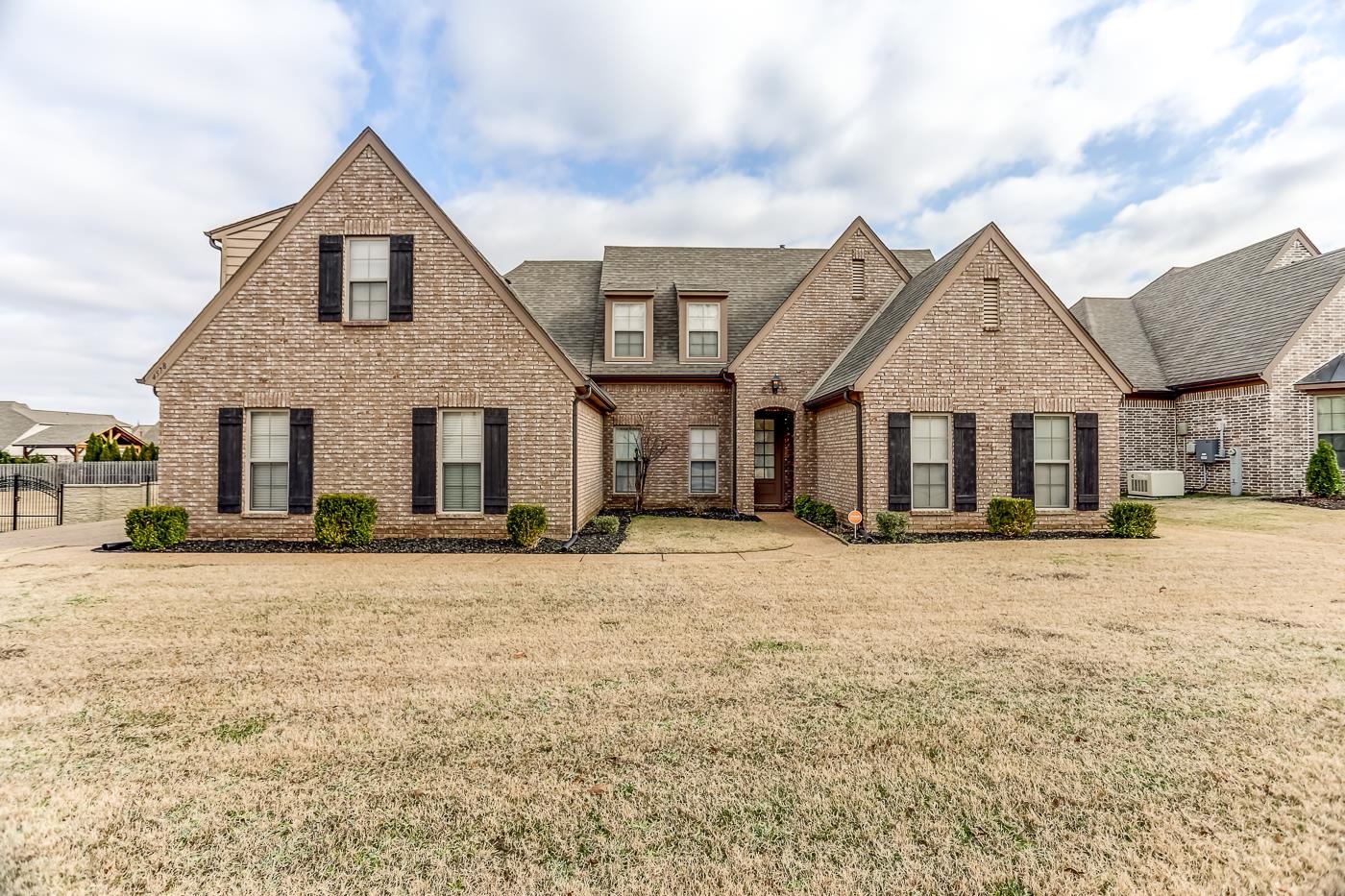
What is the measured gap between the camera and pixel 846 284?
16141 mm

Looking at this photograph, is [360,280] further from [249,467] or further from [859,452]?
[859,452]

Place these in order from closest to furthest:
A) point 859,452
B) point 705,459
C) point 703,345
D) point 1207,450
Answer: point 859,452, point 705,459, point 703,345, point 1207,450

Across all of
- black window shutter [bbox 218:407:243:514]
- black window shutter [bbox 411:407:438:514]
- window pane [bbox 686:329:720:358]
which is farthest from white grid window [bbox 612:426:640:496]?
black window shutter [bbox 218:407:243:514]

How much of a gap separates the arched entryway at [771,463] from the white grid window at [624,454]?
11.2 feet

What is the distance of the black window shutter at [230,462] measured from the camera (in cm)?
1116

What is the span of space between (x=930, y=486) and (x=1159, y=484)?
11048 mm

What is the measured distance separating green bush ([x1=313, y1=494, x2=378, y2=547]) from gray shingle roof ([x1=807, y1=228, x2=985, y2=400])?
31.1 feet

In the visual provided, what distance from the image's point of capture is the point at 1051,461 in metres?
12.3

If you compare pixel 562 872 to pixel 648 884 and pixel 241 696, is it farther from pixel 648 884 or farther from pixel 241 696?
pixel 241 696

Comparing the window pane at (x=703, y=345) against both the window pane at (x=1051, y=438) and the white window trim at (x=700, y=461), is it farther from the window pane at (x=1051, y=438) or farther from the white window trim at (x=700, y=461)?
the window pane at (x=1051, y=438)

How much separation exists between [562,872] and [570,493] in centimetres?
924

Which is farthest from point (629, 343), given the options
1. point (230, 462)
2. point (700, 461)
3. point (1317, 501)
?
point (1317, 501)

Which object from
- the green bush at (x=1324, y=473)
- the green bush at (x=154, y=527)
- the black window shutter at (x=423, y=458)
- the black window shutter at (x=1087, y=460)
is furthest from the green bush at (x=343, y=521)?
the green bush at (x=1324, y=473)

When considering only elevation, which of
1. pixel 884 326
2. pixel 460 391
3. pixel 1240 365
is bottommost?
pixel 460 391
